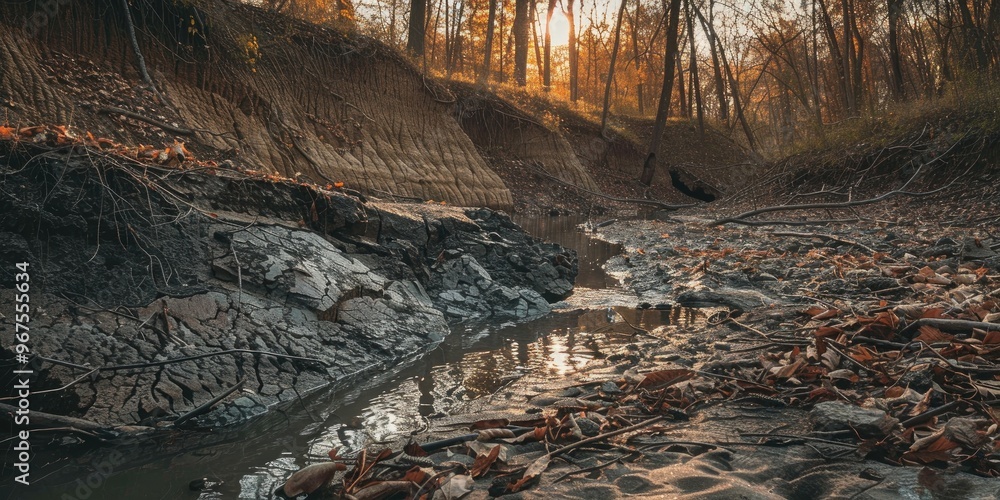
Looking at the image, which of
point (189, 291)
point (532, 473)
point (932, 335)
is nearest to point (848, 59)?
point (932, 335)

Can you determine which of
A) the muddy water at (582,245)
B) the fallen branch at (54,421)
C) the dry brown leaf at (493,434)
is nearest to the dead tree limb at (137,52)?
the muddy water at (582,245)

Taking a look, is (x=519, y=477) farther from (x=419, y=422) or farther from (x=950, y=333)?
(x=950, y=333)

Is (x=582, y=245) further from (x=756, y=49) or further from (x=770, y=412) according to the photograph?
(x=756, y=49)

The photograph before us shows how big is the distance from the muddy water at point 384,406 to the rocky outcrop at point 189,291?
25 cm

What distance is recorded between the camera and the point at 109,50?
1064 centimetres

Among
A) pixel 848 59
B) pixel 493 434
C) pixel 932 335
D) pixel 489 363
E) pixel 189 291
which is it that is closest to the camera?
pixel 493 434

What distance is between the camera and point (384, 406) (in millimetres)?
3246

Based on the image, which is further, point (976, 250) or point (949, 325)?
point (976, 250)

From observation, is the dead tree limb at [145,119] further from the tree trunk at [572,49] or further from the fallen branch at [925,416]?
the tree trunk at [572,49]

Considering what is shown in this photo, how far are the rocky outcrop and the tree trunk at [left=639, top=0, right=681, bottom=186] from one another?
17381mm

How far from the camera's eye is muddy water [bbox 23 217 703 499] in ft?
7.85

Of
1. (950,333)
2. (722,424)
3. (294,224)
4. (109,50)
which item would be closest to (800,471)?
(722,424)

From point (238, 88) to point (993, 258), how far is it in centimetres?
1299

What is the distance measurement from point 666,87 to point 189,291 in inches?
792
